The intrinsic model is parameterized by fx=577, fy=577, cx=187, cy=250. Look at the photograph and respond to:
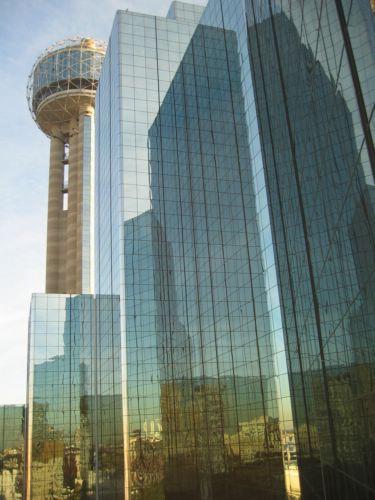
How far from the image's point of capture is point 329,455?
16.6 metres

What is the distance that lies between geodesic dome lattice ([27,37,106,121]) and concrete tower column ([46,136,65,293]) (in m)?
11.6

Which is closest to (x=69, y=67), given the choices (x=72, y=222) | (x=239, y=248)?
(x=72, y=222)

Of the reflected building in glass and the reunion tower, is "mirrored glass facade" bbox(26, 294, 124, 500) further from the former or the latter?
the reunion tower

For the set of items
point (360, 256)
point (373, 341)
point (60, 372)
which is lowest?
point (373, 341)

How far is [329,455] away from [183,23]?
2530 inches

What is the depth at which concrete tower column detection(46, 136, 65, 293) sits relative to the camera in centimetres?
10269

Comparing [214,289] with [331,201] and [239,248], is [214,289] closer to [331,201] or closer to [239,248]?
[239,248]

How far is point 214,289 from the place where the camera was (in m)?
54.6

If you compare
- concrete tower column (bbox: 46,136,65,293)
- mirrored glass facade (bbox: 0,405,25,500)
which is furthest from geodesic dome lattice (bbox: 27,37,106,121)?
mirrored glass facade (bbox: 0,405,25,500)

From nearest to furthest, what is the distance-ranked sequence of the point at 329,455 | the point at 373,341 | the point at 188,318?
the point at 373,341
the point at 329,455
the point at 188,318

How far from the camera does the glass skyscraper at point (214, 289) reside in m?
13.8

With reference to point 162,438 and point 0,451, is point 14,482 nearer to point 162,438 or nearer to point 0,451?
point 0,451

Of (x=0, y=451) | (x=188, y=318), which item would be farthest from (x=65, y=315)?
(x=188, y=318)

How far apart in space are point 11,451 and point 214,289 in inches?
1909
